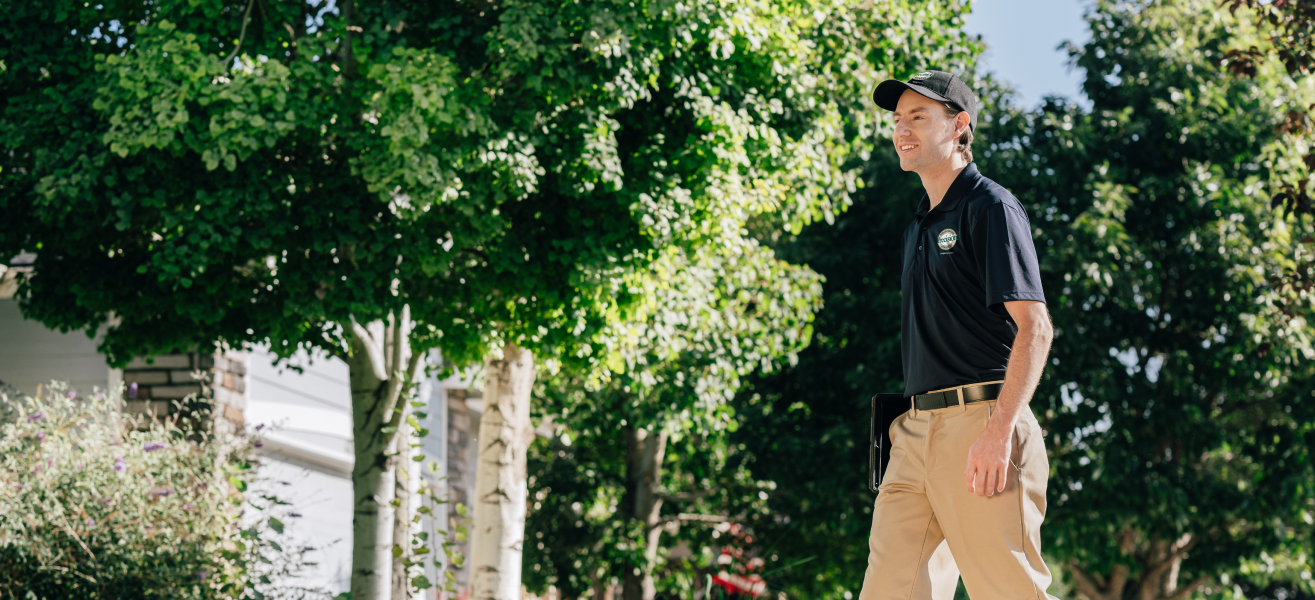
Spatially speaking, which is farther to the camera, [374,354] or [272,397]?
[272,397]

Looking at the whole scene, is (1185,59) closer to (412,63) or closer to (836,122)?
(836,122)

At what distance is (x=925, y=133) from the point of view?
3.27 meters

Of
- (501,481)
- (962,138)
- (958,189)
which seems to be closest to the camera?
(958,189)

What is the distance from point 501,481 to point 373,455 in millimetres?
1303

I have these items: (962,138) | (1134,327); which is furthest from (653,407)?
(962,138)

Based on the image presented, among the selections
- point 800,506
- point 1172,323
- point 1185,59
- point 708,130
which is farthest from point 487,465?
point 1185,59

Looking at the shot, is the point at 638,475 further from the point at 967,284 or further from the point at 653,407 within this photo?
the point at 967,284

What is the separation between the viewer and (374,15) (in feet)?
22.9

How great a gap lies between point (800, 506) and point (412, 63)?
9.11 m

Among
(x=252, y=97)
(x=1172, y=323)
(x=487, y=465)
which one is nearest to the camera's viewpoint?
(x=252, y=97)

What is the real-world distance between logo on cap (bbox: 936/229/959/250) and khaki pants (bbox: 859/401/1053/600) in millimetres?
454

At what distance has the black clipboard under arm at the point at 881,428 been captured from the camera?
3361 millimetres

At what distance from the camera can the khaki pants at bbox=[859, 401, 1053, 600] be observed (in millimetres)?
2920

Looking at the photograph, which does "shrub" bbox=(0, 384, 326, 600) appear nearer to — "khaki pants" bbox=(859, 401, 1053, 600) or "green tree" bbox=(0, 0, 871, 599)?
"green tree" bbox=(0, 0, 871, 599)
